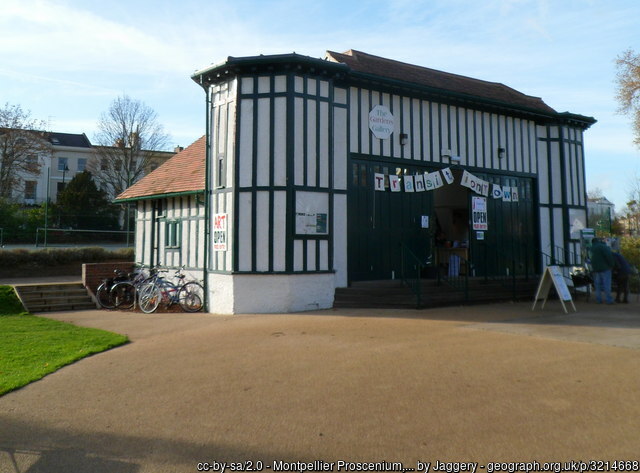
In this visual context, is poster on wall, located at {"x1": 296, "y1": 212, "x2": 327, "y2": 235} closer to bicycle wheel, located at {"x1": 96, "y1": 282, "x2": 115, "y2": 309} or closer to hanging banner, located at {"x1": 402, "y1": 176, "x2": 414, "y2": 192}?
hanging banner, located at {"x1": 402, "y1": 176, "x2": 414, "y2": 192}

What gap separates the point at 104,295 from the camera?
46.9ft

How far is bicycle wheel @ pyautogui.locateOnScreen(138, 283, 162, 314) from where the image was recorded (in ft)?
40.4

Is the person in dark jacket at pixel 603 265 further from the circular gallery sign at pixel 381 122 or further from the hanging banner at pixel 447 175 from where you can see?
the circular gallery sign at pixel 381 122

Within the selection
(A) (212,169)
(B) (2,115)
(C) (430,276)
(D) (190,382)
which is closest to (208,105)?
(A) (212,169)

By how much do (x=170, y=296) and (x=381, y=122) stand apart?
23.0 feet

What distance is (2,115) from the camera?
108 feet

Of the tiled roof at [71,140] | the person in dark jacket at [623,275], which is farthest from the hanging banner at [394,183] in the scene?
the tiled roof at [71,140]

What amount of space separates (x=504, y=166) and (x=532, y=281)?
12.0ft

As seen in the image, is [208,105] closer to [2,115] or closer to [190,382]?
[190,382]

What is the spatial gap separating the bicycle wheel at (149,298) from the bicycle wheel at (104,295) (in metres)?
1.98

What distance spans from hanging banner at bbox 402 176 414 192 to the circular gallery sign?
1.21 meters

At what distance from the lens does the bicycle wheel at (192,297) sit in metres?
12.1

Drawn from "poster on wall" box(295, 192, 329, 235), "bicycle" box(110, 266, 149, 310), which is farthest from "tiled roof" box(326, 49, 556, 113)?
"bicycle" box(110, 266, 149, 310)

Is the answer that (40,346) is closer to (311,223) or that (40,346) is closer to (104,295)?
(311,223)
